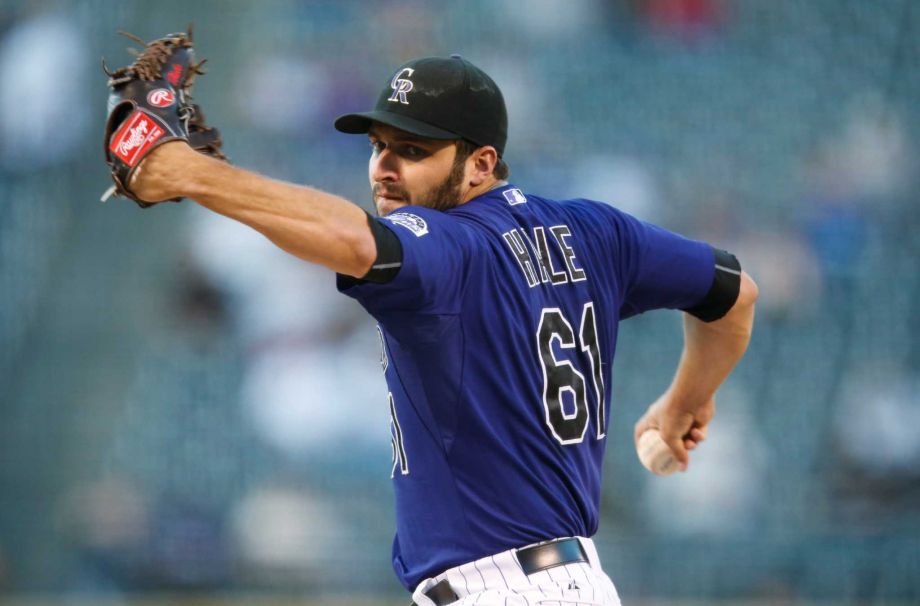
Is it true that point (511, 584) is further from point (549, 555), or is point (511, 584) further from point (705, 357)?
point (705, 357)

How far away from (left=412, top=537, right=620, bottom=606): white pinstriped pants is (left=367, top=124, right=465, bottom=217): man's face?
0.87m

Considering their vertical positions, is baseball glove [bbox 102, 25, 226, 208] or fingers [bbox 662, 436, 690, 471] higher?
baseball glove [bbox 102, 25, 226, 208]

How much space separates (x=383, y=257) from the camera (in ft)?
8.59

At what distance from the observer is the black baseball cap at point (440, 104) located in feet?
10.3

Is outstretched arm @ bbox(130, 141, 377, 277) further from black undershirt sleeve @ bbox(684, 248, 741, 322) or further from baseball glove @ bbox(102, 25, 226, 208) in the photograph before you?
black undershirt sleeve @ bbox(684, 248, 741, 322)

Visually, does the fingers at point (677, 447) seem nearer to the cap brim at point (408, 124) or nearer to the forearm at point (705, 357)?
the forearm at point (705, 357)

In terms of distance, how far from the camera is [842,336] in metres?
9.80

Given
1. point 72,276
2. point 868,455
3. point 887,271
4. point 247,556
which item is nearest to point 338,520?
point 247,556

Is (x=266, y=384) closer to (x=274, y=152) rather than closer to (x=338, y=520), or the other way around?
(x=338, y=520)

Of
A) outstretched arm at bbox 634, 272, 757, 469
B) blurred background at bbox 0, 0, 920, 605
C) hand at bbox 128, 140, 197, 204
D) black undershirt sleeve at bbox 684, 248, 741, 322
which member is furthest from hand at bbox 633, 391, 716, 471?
blurred background at bbox 0, 0, 920, 605

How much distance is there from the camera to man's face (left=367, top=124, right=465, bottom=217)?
3.20 metres

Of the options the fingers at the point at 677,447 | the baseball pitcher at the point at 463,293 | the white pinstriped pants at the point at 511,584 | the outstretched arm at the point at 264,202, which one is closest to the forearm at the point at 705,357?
the fingers at the point at 677,447

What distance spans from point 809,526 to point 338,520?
3187mm

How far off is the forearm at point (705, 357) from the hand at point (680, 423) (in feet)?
0.05
